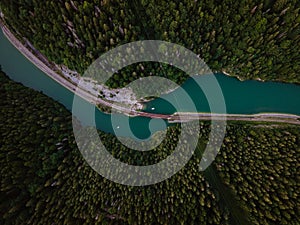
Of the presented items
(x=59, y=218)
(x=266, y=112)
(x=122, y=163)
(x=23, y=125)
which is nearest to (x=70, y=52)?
(x=23, y=125)

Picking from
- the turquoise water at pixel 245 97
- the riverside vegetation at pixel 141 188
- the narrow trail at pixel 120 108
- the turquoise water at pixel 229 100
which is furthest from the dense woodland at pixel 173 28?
the riverside vegetation at pixel 141 188

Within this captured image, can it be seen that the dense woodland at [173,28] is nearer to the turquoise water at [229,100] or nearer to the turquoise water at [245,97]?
the turquoise water at [245,97]

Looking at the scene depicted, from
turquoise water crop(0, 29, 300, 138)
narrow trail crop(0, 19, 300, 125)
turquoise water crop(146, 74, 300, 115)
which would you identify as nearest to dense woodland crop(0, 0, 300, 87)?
turquoise water crop(146, 74, 300, 115)

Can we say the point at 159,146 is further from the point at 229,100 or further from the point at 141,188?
the point at 229,100

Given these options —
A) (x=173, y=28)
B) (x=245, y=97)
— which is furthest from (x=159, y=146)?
(x=173, y=28)

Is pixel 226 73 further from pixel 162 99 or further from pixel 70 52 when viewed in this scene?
pixel 70 52

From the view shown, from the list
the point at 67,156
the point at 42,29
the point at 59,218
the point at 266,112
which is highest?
the point at 42,29
